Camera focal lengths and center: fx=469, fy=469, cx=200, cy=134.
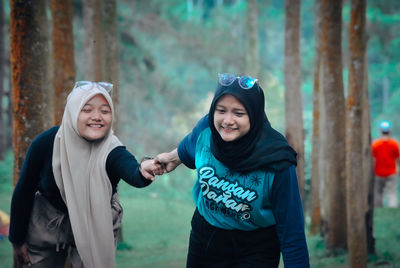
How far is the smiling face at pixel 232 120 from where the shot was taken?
312 cm

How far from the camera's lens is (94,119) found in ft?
11.2

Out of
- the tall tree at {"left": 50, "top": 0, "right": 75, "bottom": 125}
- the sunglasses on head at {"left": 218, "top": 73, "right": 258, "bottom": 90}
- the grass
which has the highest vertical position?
the tall tree at {"left": 50, "top": 0, "right": 75, "bottom": 125}

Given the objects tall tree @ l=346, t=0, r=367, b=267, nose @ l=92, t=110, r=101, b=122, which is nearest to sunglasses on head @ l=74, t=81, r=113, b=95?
nose @ l=92, t=110, r=101, b=122

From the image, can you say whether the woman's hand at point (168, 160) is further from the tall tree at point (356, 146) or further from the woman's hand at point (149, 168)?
the tall tree at point (356, 146)

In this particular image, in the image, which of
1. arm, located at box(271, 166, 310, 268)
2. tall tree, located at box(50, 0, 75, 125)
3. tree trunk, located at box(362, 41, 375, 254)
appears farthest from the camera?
tree trunk, located at box(362, 41, 375, 254)

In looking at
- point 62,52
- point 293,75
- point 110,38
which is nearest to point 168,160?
point 62,52

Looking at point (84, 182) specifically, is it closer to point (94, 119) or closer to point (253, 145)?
point (94, 119)

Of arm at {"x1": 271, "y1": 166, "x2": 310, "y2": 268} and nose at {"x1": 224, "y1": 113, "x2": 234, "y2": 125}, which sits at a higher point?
nose at {"x1": 224, "y1": 113, "x2": 234, "y2": 125}

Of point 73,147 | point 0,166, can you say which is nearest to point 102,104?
point 73,147

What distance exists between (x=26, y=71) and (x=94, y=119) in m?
1.86

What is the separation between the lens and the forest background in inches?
363

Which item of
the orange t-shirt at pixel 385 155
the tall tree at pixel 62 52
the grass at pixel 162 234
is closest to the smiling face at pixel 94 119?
the tall tree at pixel 62 52

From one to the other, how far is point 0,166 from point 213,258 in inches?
483

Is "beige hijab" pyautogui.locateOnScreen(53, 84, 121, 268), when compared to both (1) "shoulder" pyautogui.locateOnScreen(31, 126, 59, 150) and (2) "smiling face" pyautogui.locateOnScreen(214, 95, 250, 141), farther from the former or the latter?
(2) "smiling face" pyautogui.locateOnScreen(214, 95, 250, 141)
